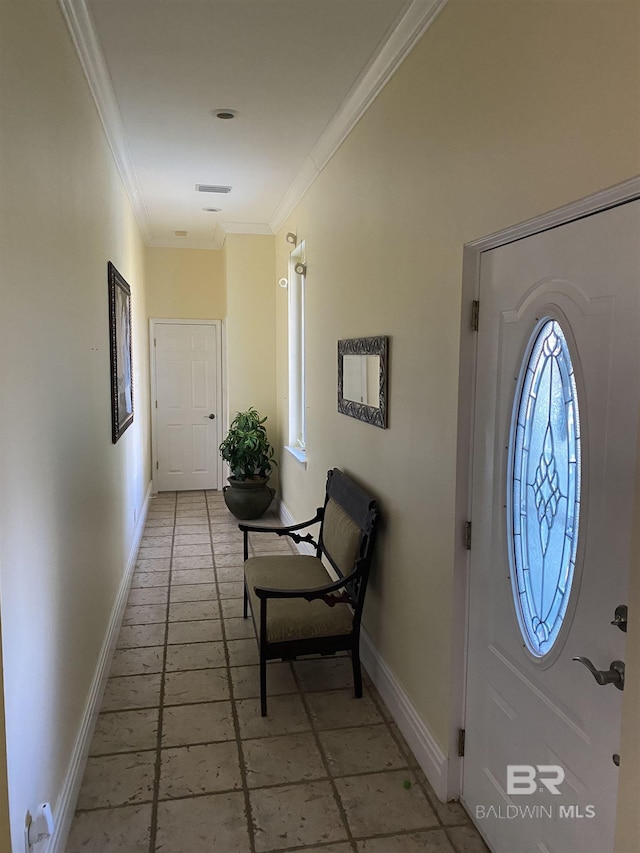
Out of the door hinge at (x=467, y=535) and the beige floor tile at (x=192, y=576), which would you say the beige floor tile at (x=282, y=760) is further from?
the beige floor tile at (x=192, y=576)

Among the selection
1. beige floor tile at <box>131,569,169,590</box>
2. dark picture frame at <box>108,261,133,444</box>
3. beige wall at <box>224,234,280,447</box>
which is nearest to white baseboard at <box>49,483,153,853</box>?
beige floor tile at <box>131,569,169,590</box>

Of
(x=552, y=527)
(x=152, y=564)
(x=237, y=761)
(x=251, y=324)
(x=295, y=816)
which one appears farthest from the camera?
(x=251, y=324)

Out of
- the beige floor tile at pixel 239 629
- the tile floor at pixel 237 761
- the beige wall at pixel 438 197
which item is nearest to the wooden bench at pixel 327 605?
the beige wall at pixel 438 197

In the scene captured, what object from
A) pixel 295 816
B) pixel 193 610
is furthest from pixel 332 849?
pixel 193 610

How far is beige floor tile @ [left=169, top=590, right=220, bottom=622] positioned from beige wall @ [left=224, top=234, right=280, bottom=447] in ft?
8.76

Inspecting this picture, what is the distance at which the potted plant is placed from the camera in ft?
19.6

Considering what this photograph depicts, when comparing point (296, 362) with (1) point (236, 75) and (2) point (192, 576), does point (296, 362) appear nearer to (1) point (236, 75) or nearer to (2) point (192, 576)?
(2) point (192, 576)

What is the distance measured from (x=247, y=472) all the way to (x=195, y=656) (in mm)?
2774

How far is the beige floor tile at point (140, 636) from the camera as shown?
11.5ft

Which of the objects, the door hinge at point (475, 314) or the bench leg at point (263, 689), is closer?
the door hinge at point (475, 314)

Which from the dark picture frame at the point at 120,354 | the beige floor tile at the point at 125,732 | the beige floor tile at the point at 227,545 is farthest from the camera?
the beige floor tile at the point at 227,545

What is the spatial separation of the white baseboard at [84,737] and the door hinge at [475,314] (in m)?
2.07

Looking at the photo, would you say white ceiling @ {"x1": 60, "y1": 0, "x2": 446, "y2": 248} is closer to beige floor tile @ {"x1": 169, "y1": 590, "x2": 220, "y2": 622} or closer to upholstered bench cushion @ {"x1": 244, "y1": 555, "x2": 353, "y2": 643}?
upholstered bench cushion @ {"x1": 244, "y1": 555, "x2": 353, "y2": 643}

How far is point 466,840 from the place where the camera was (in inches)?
82.2
